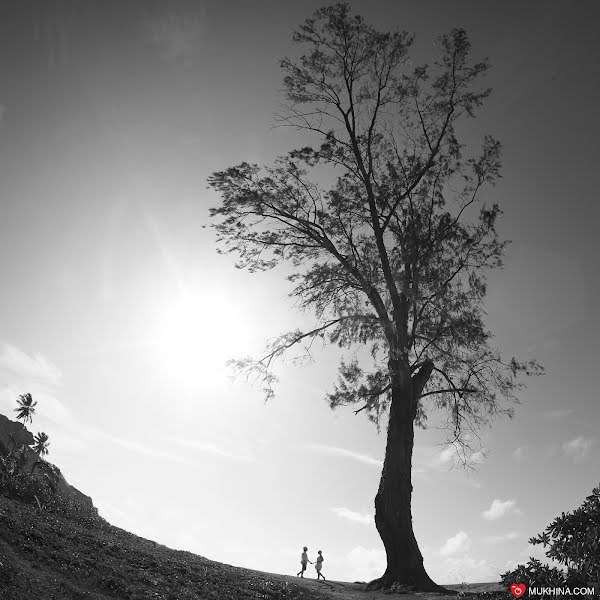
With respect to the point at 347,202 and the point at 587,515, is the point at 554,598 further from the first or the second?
the point at 347,202

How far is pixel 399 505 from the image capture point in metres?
13.3

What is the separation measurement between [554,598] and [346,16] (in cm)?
1904

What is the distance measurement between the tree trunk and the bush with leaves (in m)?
8.61

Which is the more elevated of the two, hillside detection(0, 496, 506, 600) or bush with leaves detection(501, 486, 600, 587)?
bush with leaves detection(501, 486, 600, 587)

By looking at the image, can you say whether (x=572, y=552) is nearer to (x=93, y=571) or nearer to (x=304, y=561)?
(x=93, y=571)

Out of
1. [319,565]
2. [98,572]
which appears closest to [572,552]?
[98,572]

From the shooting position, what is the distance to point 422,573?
12.5 meters

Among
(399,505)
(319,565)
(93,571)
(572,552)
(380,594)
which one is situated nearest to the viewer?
(572,552)

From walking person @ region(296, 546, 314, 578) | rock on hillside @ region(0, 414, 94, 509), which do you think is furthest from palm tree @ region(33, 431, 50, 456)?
walking person @ region(296, 546, 314, 578)

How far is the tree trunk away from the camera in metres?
12.5

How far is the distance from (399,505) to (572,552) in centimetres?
944

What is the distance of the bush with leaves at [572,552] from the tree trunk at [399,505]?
861cm

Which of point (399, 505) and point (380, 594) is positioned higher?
point (399, 505)

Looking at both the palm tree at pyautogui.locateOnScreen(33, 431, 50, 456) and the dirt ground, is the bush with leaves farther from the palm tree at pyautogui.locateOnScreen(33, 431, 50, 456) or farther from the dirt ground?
the palm tree at pyautogui.locateOnScreen(33, 431, 50, 456)
